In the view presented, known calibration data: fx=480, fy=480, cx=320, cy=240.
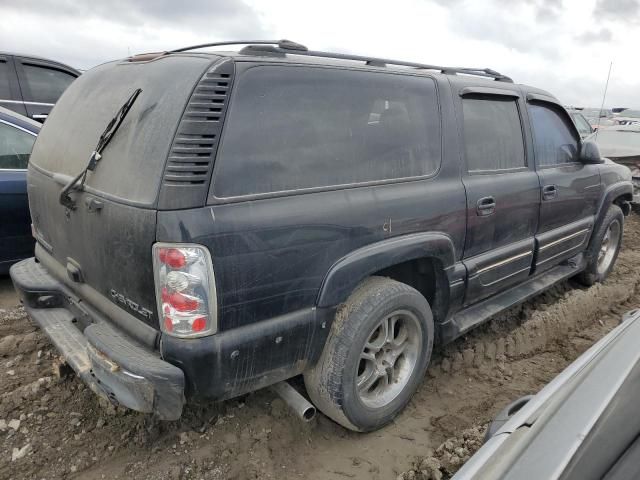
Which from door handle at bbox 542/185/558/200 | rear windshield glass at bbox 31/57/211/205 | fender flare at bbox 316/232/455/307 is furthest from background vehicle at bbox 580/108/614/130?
rear windshield glass at bbox 31/57/211/205

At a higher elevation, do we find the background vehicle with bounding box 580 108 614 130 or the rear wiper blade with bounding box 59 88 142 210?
the rear wiper blade with bounding box 59 88 142 210

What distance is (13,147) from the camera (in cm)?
405

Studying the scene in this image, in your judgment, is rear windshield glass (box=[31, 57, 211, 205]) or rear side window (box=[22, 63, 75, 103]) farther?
rear side window (box=[22, 63, 75, 103])

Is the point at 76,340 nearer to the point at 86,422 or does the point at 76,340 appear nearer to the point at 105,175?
the point at 86,422

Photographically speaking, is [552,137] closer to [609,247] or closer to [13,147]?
[609,247]

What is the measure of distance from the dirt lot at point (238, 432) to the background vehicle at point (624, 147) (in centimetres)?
672

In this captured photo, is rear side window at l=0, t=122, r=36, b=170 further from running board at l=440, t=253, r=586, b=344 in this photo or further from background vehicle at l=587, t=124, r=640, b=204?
background vehicle at l=587, t=124, r=640, b=204

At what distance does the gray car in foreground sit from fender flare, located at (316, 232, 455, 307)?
2.84ft

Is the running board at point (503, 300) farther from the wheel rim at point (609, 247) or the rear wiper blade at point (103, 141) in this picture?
the rear wiper blade at point (103, 141)

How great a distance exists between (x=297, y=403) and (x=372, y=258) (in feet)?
2.56

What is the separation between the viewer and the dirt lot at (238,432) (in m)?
2.31

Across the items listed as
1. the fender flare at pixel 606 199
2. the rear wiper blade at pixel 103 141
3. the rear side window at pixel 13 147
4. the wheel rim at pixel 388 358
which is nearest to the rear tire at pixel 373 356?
the wheel rim at pixel 388 358

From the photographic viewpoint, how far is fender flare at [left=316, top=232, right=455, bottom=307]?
7.09 feet

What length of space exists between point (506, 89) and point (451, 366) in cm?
195
